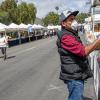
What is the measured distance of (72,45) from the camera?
6109 millimetres

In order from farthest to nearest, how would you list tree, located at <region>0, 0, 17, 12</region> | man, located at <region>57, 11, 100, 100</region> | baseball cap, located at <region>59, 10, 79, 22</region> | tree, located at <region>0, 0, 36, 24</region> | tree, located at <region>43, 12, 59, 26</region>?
1. tree, located at <region>43, 12, 59, 26</region>
2. tree, located at <region>0, 0, 17, 12</region>
3. tree, located at <region>0, 0, 36, 24</region>
4. baseball cap, located at <region>59, 10, 79, 22</region>
5. man, located at <region>57, 11, 100, 100</region>

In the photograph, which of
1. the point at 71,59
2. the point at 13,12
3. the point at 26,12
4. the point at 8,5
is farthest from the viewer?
the point at 26,12

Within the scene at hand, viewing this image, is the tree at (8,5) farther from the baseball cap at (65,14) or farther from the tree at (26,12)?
the baseball cap at (65,14)

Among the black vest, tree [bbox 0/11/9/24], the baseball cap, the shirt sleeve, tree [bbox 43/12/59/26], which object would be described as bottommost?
tree [bbox 43/12/59/26]

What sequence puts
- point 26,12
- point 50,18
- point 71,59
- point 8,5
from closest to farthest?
point 71,59 < point 8,5 < point 26,12 < point 50,18

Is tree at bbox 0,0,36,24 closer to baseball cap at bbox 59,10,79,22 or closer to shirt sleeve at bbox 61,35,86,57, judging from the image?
baseball cap at bbox 59,10,79,22

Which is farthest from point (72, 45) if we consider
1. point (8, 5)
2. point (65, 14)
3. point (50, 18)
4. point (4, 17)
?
point (50, 18)

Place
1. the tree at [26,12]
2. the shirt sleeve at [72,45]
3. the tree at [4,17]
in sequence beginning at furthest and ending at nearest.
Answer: the tree at [26,12] → the tree at [4,17] → the shirt sleeve at [72,45]

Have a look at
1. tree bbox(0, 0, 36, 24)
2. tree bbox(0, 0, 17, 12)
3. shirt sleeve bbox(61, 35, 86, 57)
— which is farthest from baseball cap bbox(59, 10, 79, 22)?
tree bbox(0, 0, 17, 12)

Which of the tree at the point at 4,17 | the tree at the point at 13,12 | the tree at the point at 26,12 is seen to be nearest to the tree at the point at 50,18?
the tree at the point at 26,12

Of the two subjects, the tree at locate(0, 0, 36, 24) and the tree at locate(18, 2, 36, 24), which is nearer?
the tree at locate(0, 0, 36, 24)

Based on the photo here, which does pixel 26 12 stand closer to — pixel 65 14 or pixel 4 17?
pixel 4 17

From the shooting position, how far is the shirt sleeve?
6.07 meters

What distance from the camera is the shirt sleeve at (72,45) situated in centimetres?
607
